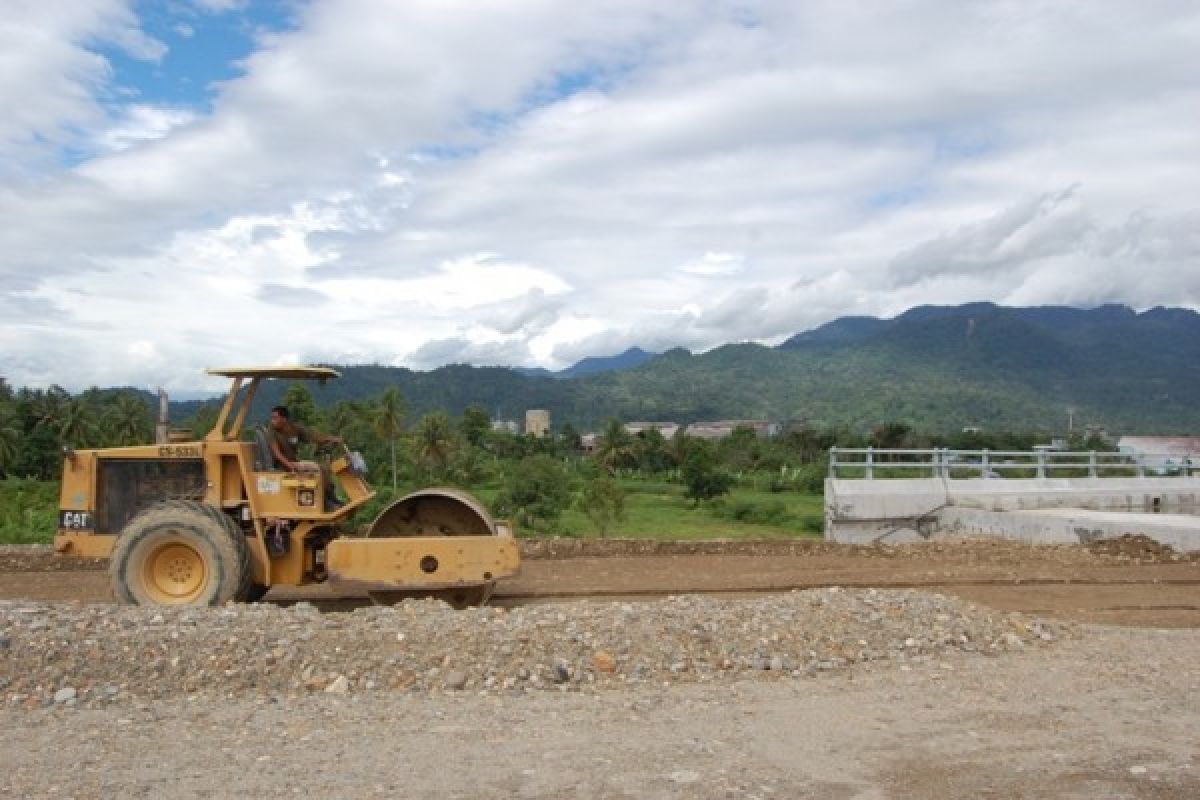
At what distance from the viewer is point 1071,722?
19.6ft

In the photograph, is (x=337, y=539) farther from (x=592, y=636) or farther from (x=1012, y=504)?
(x=1012, y=504)

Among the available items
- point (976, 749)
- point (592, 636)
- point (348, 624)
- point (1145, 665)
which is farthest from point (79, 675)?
point (1145, 665)

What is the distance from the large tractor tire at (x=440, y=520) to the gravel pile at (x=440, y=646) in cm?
106

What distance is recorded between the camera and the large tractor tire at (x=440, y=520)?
364 inches

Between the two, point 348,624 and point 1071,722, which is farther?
point 348,624

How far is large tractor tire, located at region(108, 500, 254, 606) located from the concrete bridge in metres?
10.8

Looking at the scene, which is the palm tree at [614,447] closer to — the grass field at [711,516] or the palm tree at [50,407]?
the grass field at [711,516]

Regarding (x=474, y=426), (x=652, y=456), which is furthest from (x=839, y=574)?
(x=474, y=426)

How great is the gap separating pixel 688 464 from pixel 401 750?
201 ft

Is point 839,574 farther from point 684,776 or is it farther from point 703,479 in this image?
point 703,479

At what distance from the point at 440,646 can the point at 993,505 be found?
1322 cm

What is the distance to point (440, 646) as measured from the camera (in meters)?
7.04

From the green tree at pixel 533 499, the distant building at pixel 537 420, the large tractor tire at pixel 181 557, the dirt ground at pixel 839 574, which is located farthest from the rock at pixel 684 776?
the distant building at pixel 537 420

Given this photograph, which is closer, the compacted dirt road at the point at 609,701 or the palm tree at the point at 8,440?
the compacted dirt road at the point at 609,701
